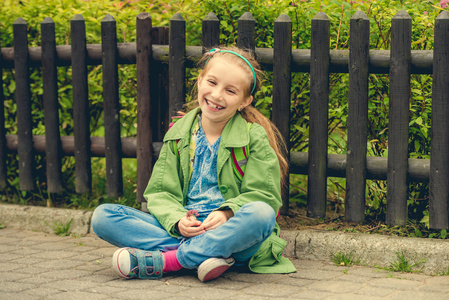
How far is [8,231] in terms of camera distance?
4.34m

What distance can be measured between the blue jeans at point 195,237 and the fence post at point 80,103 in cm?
101

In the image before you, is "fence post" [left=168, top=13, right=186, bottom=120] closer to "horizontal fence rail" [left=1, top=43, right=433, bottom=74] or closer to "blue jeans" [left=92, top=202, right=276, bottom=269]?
"horizontal fence rail" [left=1, top=43, right=433, bottom=74]

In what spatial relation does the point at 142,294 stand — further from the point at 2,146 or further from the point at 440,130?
the point at 2,146

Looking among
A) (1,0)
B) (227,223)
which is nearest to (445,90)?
(227,223)

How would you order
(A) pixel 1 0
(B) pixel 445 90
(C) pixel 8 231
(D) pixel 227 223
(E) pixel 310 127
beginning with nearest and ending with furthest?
(D) pixel 227 223, (B) pixel 445 90, (E) pixel 310 127, (C) pixel 8 231, (A) pixel 1 0

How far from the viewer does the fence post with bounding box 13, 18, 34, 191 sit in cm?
441

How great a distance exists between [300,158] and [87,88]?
1.58 metres

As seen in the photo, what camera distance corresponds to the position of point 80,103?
4.23m

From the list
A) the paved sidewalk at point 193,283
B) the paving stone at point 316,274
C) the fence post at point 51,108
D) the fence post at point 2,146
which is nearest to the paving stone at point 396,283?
the paved sidewalk at point 193,283

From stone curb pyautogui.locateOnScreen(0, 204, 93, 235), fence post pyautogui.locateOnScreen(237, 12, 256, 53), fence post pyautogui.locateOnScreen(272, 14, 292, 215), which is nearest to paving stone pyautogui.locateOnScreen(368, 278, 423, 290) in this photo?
fence post pyautogui.locateOnScreen(272, 14, 292, 215)

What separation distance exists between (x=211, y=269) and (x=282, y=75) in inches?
52.0

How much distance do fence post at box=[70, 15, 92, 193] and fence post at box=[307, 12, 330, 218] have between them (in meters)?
1.60

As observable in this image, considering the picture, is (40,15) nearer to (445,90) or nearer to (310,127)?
(310,127)

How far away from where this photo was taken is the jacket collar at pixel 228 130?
3340 millimetres
